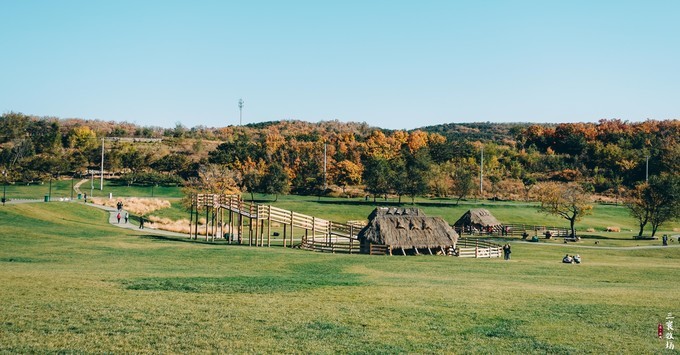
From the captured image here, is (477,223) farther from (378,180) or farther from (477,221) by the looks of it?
(378,180)

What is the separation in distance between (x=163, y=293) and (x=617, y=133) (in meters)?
152

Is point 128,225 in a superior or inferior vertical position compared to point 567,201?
inferior

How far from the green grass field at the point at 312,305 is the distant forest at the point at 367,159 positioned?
58254 mm

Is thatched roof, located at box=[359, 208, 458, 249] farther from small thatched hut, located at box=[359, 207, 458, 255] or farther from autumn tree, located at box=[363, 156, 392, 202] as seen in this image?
autumn tree, located at box=[363, 156, 392, 202]

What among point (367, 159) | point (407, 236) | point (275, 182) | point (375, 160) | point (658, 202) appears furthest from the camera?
point (367, 159)

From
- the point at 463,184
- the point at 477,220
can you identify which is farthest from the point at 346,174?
the point at 477,220

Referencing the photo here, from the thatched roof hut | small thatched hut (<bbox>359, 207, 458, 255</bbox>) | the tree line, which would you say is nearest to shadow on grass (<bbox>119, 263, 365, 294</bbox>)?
small thatched hut (<bbox>359, 207, 458, 255</bbox>)

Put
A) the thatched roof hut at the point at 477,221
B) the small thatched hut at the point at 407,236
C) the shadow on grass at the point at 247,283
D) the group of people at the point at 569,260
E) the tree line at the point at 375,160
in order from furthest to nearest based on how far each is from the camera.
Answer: the tree line at the point at 375,160 → the thatched roof hut at the point at 477,221 → the small thatched hut at the point at 407,236 → the group of people at the point at 569,260 → the shadow on grass at the point at 247,283

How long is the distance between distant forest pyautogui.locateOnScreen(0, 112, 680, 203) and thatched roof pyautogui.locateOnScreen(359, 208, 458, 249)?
149 ft

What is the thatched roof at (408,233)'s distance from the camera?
43.3 meters

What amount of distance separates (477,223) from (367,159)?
58.9 metres

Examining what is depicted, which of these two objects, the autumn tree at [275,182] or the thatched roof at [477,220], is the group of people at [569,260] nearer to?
the thatched roof at [477,220]

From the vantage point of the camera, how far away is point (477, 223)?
6819cm

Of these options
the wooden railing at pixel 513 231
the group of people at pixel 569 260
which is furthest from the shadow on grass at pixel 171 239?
the wooden railing at pixel 513 231
